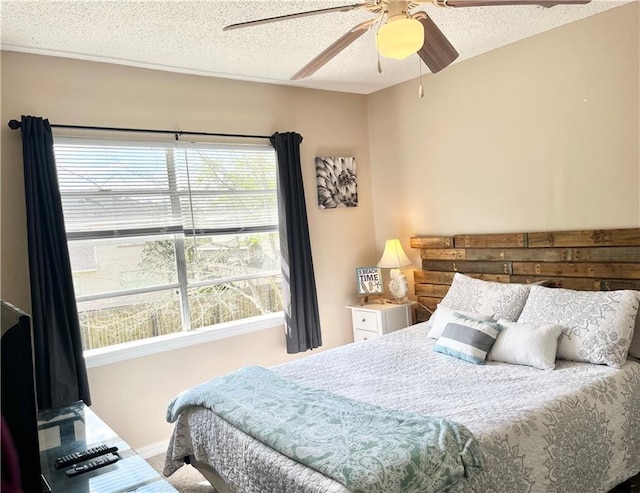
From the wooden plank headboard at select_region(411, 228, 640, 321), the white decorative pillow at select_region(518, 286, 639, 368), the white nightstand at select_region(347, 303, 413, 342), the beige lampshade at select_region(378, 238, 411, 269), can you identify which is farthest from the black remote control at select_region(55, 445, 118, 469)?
the wooden plank headboard at select_region(411, 228, 640, 321)

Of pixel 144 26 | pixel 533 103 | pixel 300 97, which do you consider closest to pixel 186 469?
pixel 144 26

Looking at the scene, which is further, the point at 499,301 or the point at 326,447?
the point at 499,301

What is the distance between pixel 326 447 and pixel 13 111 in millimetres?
2635

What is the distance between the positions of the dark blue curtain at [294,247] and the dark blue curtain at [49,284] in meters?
1.54

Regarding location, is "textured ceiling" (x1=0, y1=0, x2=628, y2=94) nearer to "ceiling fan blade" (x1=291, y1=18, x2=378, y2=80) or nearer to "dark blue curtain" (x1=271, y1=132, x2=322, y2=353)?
"ceiling fan blade" (x1=291, y1=18, x2=378, y2=80)

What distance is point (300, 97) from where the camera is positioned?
164 inches

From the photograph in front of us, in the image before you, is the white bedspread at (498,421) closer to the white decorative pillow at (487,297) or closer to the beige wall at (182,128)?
the white decorative pillow at (487,297)

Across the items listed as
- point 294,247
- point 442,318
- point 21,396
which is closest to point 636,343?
point 442,318

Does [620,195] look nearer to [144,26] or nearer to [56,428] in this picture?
[144,26]

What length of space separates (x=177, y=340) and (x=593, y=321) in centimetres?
262

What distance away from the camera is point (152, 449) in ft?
11.1

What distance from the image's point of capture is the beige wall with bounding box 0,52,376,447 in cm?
295

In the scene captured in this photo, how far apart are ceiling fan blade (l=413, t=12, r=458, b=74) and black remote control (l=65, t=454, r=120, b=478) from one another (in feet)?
6.64

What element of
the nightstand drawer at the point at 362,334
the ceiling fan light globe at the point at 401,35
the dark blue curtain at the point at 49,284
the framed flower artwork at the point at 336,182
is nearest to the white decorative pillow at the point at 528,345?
the nightstand drawer at the point at 362,334
